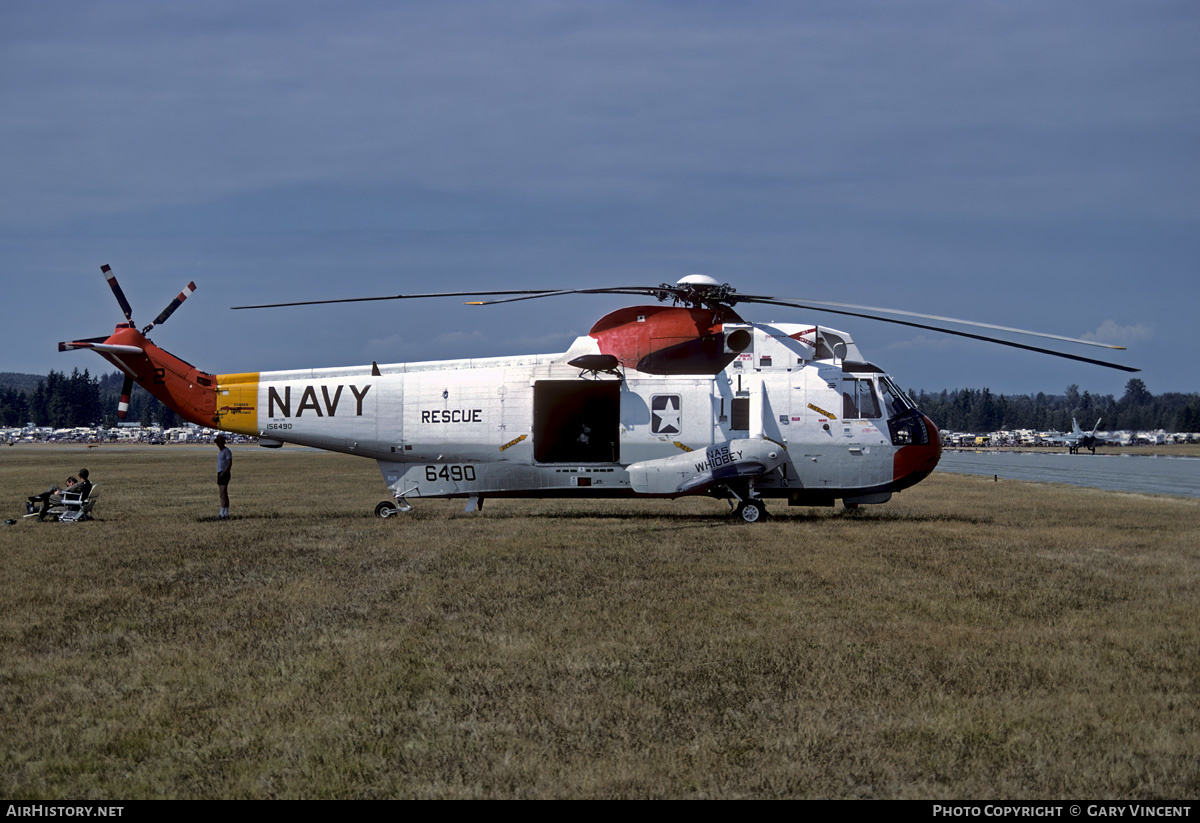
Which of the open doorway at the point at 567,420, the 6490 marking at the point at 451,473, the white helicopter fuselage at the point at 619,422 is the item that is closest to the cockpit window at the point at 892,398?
the white helicopter fuselage at the point at 619,422

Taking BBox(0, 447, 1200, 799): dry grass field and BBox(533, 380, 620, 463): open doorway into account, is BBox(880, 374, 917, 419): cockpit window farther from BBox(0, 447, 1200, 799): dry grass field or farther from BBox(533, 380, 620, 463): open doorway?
BBox(533, 380, 620, 463): open doorway

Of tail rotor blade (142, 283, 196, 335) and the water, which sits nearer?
tail rotor blade (142, 283, 196, 335)

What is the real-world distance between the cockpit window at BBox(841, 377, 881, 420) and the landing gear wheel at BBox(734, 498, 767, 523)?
3046 millimetres

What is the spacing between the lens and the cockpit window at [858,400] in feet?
73.9

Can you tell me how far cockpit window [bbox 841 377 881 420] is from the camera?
73.9 feet

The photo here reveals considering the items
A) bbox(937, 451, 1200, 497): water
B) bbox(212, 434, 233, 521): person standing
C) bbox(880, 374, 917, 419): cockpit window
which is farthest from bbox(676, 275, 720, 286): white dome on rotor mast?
bbox(937, 451, 1200, 497): water

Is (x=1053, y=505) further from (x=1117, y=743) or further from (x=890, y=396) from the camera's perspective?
(x=1117, y=743)

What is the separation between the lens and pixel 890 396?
74.4 feet

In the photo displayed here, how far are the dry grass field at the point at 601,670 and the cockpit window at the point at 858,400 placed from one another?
556 cm

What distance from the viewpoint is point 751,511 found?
2203 centimetres

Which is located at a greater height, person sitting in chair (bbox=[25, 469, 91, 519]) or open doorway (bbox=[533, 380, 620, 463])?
open doorway (bbox=[533, 380, 620, 463])

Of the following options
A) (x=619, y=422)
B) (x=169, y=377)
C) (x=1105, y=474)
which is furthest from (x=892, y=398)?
(x=1105, y=474)
